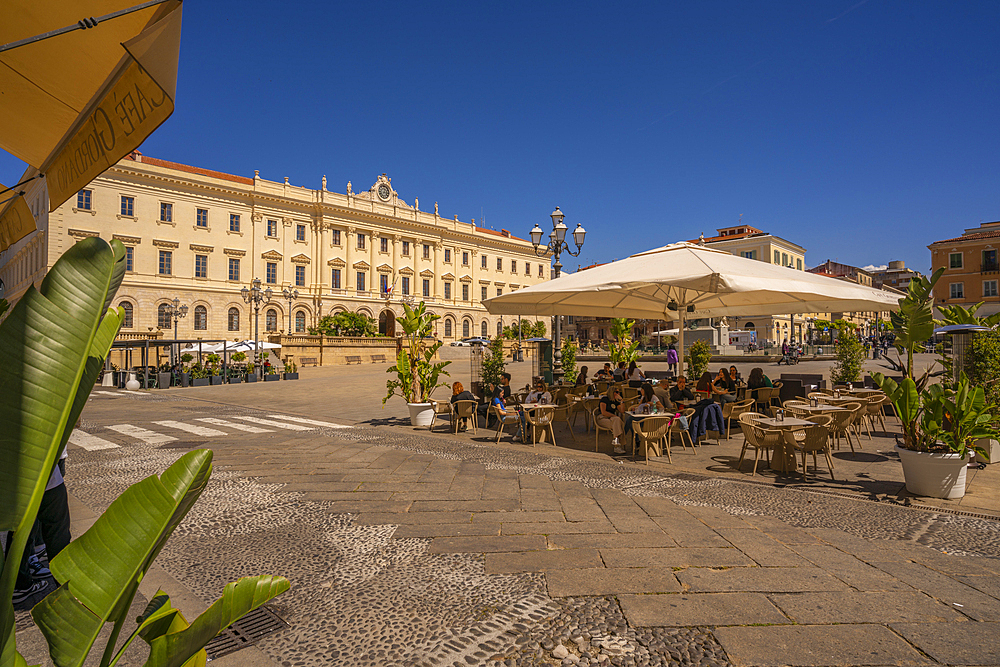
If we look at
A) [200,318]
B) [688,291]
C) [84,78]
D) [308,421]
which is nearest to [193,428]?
[308,421]

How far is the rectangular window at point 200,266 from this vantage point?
37.4m

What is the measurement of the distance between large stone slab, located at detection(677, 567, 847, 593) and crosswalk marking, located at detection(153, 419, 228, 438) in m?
7.71

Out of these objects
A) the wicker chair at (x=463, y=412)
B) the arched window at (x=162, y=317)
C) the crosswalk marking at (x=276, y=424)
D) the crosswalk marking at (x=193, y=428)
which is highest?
the arched window at (x=162, y=317)

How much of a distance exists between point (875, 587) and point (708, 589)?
35.4 inches

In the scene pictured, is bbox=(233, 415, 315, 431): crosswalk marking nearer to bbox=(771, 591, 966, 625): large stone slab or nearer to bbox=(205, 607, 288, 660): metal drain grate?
bbox=(205, 607, 288, 660): metal drain grate

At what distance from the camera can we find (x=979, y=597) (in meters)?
2.90

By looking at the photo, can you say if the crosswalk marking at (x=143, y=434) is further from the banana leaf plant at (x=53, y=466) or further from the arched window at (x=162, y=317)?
the arched window at (x=162, y=317)

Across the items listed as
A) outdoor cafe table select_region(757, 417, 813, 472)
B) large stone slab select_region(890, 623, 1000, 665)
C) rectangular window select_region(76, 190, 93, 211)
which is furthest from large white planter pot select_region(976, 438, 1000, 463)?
rectangular window select_region(76, 190, 93, 211)

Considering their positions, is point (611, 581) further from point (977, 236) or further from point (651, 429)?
point (977, 236)

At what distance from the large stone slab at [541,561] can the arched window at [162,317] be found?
38.0 m

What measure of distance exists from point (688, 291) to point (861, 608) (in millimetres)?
6841

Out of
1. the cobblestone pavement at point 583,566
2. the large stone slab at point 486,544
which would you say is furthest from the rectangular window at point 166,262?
the large stone slab at point 486,544

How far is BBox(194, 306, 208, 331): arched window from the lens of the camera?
36684 millimetres

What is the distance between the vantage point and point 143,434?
879cm
